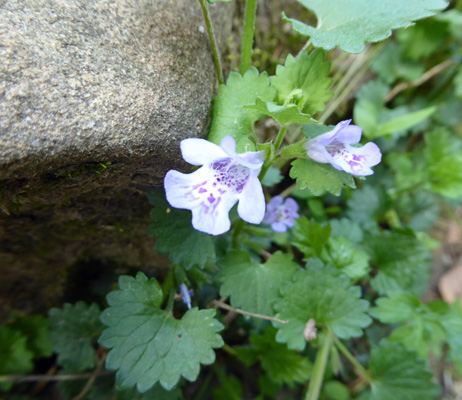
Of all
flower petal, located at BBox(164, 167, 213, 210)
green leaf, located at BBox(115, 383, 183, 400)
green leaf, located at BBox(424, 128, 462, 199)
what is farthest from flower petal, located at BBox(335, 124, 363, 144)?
green leaf, located at BBox(424, 128, 462, 199)

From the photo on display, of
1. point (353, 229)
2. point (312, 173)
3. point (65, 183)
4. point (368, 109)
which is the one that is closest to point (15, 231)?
point (65, 183)

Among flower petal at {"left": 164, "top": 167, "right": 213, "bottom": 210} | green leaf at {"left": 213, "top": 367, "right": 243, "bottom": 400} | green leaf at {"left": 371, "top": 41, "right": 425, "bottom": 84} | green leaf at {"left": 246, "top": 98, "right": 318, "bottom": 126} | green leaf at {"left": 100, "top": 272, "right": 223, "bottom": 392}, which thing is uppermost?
green leaf at {"left": 371, "top": 41, "right": 425, "bottom": 84}

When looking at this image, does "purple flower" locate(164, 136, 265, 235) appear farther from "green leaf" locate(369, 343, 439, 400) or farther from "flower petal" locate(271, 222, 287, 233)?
"green leaf" locate(369, 343, 439, 400)

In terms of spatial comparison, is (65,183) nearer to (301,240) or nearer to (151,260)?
(151,260)

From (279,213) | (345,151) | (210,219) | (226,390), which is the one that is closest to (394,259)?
(279,213)

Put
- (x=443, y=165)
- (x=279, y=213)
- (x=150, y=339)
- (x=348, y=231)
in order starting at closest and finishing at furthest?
(x=150, y=339) < (x=279, y=213) < (x=348, y=231) < (x=443, y=165)

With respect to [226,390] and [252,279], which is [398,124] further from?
[226,390]

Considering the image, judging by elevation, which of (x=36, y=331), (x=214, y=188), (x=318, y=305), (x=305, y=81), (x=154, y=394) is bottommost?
(x=36, y=331)
